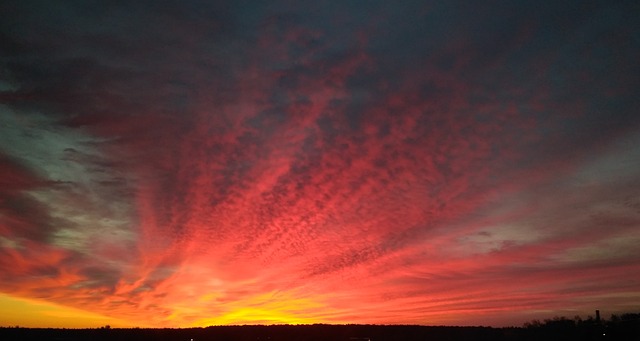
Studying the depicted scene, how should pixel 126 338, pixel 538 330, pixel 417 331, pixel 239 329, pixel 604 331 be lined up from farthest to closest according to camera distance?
pixel 239 329
pixel 417 331
pixel 538 330
pixel 126 338
pixel 604 331

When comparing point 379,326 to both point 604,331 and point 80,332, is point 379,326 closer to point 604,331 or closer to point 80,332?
point 604,331

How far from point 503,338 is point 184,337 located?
4949 centimetres

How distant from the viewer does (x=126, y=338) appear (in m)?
69.2

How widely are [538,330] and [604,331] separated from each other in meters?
20.3

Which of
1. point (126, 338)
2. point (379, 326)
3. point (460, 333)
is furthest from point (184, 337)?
Result: point (460, 333)

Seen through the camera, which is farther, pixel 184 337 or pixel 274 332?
pixel 274 332

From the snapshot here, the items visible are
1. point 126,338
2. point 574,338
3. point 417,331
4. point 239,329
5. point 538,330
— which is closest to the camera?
point 574,338

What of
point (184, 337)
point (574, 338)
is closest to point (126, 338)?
point (184, 337)

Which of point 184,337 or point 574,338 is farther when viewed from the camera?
point 184,337

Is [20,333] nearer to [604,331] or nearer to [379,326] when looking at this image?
[379,326]

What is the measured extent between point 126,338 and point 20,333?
15964 mm

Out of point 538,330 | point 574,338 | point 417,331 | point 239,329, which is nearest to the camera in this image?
point 574,338

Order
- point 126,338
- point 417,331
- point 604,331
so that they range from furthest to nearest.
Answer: point 417,331 < point 126,338 < point 604,331

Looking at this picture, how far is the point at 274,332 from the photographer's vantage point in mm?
85438
